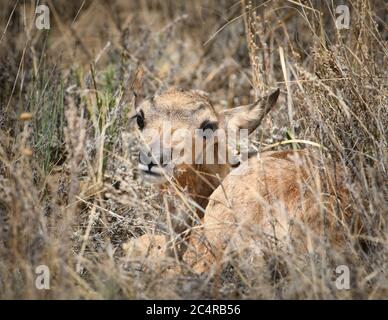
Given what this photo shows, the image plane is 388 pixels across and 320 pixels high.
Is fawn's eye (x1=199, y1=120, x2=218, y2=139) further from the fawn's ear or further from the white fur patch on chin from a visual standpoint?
the white fur patch on chin

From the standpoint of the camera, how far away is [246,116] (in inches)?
227

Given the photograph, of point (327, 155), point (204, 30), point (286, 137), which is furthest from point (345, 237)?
point (204, 30)

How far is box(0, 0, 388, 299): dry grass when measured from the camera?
4.14m

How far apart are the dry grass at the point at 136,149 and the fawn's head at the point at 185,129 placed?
288 millimetres

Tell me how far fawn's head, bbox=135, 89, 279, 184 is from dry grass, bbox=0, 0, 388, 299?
11.3 inches

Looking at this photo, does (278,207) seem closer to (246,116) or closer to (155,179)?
(155,179)

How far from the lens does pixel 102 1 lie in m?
9.88

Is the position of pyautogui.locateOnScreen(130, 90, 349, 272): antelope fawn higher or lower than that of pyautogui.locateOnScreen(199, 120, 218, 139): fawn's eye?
lower

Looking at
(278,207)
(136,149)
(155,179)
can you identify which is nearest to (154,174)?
(155,179)

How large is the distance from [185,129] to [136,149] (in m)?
1.34

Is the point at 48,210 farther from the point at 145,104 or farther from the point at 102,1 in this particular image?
the point at 102,1

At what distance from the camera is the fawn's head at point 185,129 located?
5.21 metres

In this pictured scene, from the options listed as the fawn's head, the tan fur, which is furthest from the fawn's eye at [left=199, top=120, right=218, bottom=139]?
the tan fur

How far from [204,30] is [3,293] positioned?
588 cm
